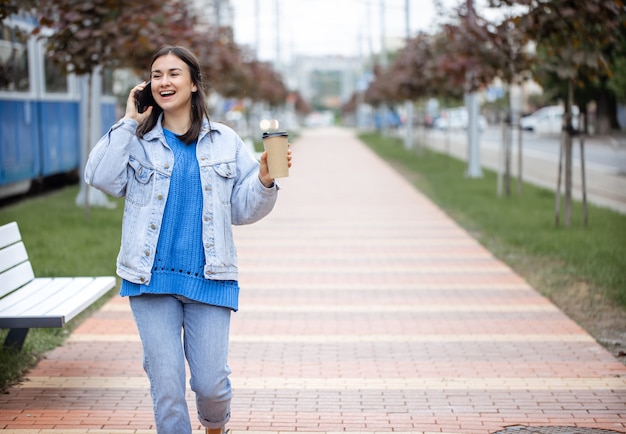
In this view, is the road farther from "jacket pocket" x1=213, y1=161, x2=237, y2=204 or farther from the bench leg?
"jacket pocket" x1=213, y1=161, x2=237, y2=204

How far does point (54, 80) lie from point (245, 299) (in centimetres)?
1123

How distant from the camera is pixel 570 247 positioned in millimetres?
10648

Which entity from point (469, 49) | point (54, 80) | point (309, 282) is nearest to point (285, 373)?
point (309, 282)

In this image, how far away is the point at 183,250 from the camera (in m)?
3.80

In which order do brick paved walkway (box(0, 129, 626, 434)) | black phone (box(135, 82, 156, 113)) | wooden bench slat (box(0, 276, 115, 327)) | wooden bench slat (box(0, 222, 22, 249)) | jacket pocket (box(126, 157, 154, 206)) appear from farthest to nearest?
wooden bench slat (box(0, 222, 22, 249)), wooden bench slat (box(0, 276, 115, 327)), brick paved walkway (box(0, 129, 626, 434)), black phone (box(135, 82, 156, 113)), jacket pocket (box(126, 157, 154, 206))

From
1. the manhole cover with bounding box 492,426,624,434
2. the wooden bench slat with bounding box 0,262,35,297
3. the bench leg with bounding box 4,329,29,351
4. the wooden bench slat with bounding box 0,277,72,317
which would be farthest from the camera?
the bench leg with bounding box 4,329,29,351

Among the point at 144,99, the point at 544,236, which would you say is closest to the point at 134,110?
the point at 144,99

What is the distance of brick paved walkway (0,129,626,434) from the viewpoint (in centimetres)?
513

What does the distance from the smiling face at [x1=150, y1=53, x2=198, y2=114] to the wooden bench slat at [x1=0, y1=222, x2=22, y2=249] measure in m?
2.35

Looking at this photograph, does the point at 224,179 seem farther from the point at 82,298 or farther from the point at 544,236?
the point at 544,236

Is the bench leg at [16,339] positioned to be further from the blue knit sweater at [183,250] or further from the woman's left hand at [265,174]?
the woman's left hand at [265,174]

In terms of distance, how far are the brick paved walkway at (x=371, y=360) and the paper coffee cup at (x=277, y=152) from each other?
1.82 metres

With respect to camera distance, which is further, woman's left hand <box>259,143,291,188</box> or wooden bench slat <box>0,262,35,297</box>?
wooden bench slat <box>0,262,35,297</box>

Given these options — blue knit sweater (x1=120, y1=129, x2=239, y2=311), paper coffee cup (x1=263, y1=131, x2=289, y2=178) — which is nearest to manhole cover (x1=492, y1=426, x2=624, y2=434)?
blue knit sweater (x1=120, y1=129, x2=239, y2=311)
